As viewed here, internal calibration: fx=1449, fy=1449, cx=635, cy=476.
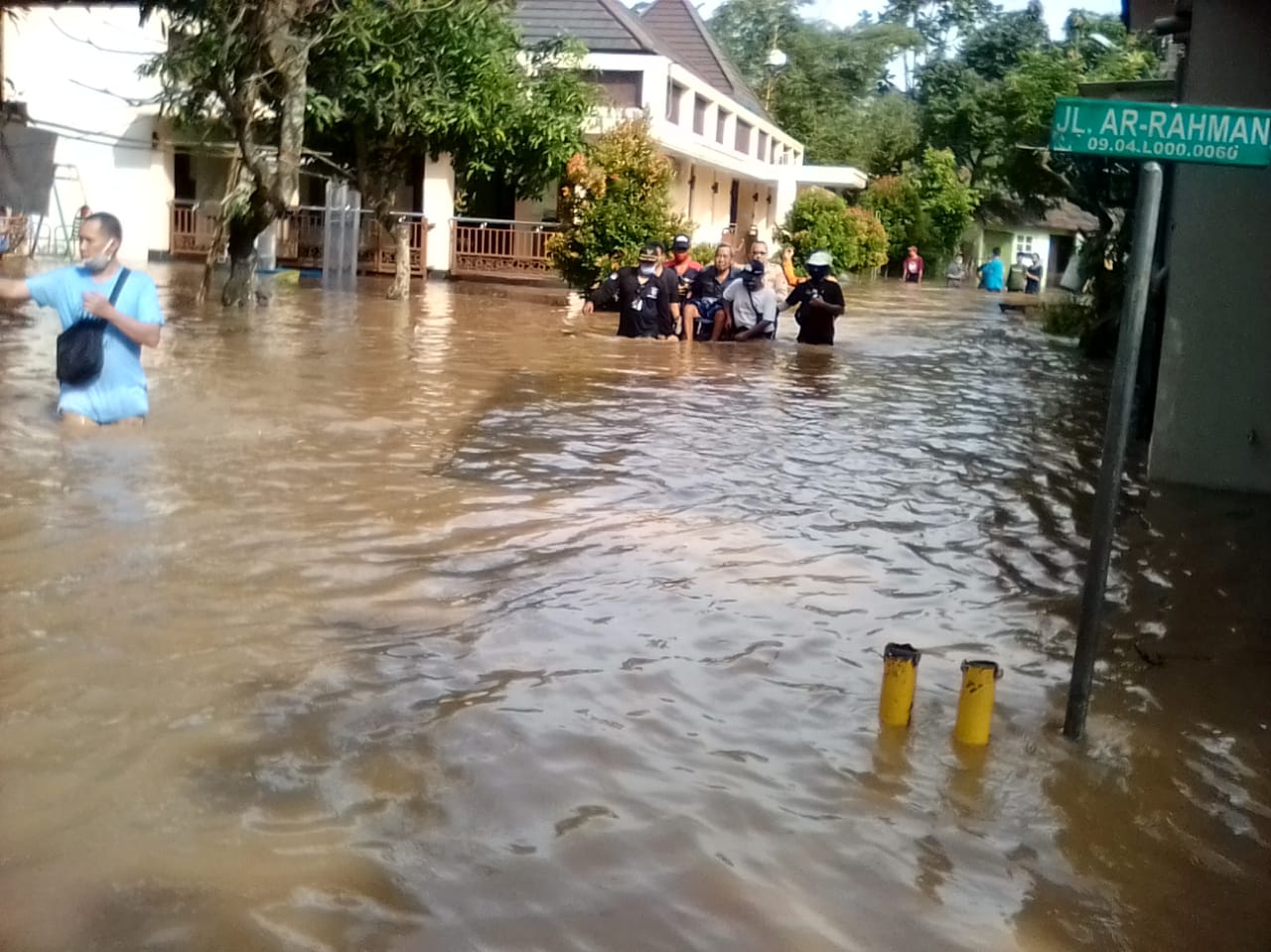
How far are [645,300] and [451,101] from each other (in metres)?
9.14

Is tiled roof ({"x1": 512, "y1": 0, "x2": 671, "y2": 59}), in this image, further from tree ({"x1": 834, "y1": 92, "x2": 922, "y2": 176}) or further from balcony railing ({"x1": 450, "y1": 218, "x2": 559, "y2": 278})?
tree ({"x1": 834, "y1": 92, "x2": 922, "y2": 176})

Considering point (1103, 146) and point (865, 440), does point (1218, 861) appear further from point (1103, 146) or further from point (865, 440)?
point (865, 440)

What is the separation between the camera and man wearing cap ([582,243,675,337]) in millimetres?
18250

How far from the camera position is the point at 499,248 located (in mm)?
29641

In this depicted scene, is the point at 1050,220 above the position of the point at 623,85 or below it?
below

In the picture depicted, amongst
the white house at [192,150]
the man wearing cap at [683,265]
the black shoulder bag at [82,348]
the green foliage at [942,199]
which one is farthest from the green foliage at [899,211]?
the black shoulder bag at [82,348]

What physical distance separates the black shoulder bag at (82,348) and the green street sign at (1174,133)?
5.84 m

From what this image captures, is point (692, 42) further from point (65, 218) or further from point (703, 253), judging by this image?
point (65, 218)

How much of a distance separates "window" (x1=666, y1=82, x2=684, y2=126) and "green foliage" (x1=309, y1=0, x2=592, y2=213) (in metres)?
5.89

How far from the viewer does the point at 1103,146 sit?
15.9 feet

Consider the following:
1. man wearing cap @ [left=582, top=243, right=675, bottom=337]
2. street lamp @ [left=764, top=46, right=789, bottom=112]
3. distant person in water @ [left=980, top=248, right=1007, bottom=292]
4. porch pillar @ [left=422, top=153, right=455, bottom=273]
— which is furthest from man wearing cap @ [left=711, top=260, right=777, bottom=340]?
street lamp @ [left=764, top=46, right=789, bottom=112]

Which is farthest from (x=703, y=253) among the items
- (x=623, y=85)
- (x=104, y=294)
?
(x=104, y=294)

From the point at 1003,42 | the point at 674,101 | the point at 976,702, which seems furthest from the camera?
the point at 1003,42

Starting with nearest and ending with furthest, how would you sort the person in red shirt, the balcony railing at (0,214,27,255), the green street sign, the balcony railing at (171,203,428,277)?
1. the green street sign
2. the balcony railing at (0,214,27,255)
3. the balcony railing at (171,203,428,277)
4. the person in red shirt
